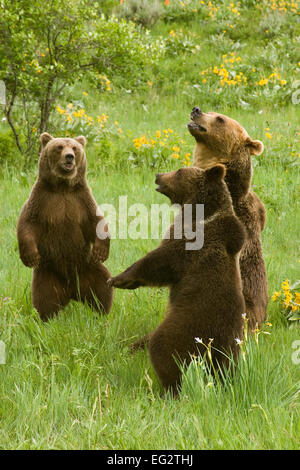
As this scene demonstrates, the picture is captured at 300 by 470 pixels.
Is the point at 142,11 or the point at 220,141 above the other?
the point at 142,11

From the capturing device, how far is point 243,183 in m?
4.70

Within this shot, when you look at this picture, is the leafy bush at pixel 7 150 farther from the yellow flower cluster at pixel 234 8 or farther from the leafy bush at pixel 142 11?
the yellow flower cluster at pixel 234 8

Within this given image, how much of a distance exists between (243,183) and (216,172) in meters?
0.91

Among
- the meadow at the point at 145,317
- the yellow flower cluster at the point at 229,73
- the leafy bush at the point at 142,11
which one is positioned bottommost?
the meadow at the point at 145,317

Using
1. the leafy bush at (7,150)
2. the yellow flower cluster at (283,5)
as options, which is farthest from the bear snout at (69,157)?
the yellow flower cluster at (283,5)

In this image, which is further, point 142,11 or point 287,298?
point 142,11

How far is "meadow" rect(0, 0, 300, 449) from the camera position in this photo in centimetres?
319

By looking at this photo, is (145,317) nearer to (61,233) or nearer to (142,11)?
(61,233)

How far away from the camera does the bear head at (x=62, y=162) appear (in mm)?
4361

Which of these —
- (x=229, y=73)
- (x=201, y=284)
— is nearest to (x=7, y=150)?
(x=229, y=73)

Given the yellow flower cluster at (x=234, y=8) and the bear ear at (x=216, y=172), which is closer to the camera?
the bear ear at (x=216, y=172)

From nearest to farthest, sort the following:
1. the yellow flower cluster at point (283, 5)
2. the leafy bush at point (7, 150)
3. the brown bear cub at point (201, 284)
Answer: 1. the brown bear cub at point (201, 284)
2. the leafy bush at point (7, 150)
3. the yellow flower cluster at point (283, 5)

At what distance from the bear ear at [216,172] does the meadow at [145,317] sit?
93 centimetres
